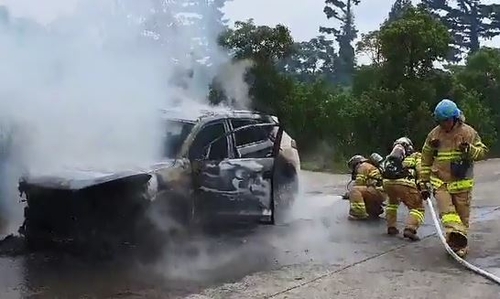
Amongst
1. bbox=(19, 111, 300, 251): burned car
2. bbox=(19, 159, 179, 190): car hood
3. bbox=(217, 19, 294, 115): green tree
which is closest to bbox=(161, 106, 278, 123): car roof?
bbox=(19, 111, 300, 251): burned car

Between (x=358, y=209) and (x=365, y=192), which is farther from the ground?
(x=365, y=192)

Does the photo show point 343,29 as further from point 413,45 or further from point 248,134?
point 248,134

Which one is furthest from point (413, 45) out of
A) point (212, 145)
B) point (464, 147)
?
point (464, 147)

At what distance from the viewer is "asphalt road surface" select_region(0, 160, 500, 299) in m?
6.77

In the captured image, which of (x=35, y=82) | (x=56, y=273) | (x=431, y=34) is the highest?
(x=431, y=34)

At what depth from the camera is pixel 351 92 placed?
23828 mm

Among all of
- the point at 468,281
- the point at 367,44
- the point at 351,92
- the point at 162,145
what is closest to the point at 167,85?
the point at 162,145

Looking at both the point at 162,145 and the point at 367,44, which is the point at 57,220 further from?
the point at 367,44

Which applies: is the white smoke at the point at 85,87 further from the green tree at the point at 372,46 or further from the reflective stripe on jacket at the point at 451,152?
the green tree at the point at 372,46

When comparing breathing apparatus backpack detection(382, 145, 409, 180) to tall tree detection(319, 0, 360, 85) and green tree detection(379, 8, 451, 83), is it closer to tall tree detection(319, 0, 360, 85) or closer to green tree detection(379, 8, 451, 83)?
green tree detection(379, 8, 451, 83)

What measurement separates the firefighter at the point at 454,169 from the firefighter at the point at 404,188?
0.96m

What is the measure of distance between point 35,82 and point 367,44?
19.3 meters

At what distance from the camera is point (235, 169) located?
9508 mm

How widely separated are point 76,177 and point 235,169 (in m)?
2.34
